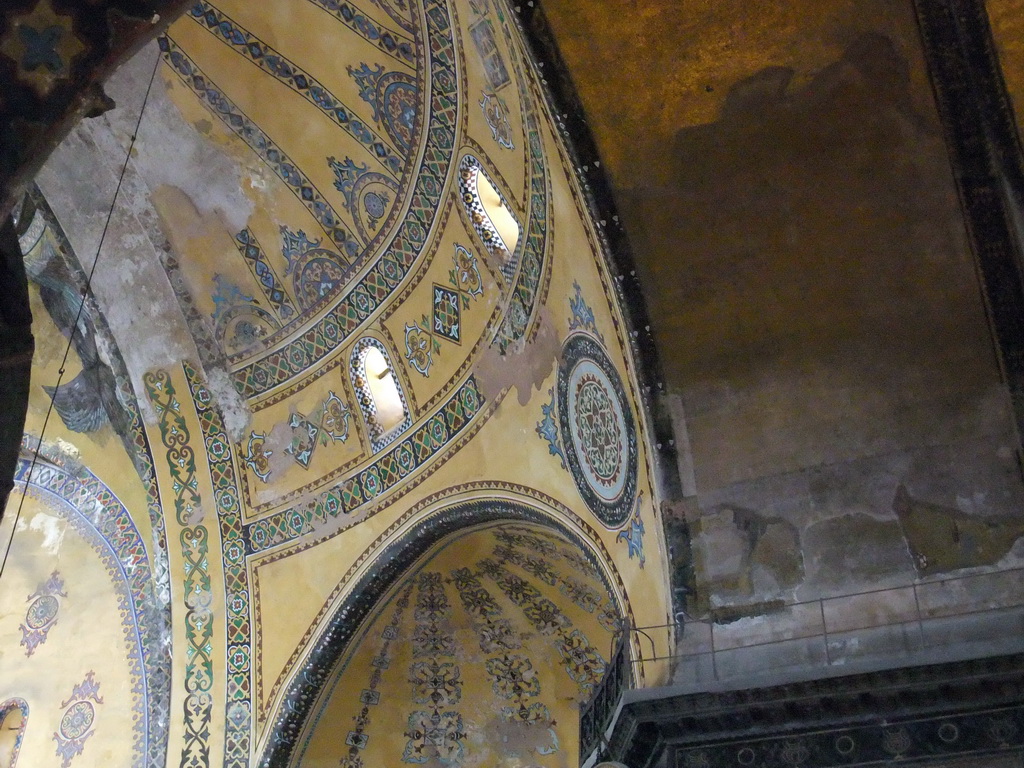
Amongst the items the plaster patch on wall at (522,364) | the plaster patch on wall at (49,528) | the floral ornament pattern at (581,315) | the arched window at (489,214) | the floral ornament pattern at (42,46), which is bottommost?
the floral ornament pattern at (42,46)

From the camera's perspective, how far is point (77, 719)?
36.7 ft

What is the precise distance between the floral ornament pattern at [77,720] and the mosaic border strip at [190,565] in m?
1.14

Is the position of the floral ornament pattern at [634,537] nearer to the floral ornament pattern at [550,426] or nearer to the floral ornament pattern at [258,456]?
the floral ornament pattern at [550,426]

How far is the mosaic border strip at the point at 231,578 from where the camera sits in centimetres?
1034

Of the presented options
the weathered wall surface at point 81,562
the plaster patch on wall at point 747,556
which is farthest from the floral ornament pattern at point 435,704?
the plaster patch on wall at point 747,556

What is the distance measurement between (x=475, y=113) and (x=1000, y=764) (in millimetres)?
5536

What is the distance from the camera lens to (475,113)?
9.04 m

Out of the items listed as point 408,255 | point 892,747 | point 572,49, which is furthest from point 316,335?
point 892,747

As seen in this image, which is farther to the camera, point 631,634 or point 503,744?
point 503,744

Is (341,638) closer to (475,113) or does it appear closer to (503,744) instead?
(503,744)

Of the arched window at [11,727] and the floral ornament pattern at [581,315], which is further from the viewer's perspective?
the arched window at [11,727]

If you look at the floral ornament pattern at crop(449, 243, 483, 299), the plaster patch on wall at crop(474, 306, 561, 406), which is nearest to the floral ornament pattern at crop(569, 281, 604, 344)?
the plaster patch on wall at crop(474, 306, 561, 406)

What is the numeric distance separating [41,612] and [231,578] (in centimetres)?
221

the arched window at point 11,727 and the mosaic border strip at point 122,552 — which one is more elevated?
the mosaic border strip at point 122,552
